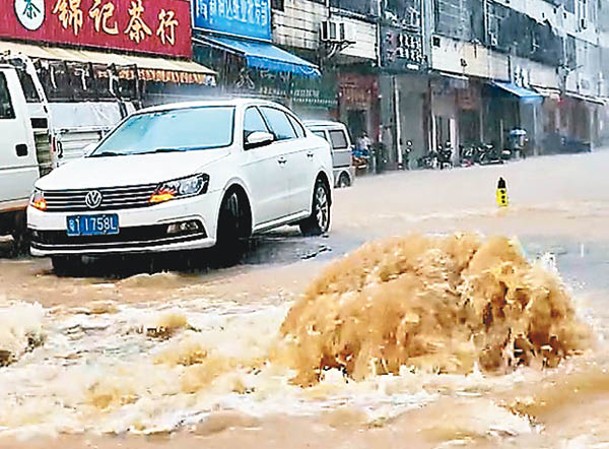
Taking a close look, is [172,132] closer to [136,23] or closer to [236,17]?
[136,23]

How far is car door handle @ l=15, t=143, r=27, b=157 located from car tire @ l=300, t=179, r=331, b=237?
2.81 metres

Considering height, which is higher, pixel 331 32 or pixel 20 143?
pixel 331 32

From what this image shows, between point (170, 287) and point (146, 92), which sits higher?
point (146, 92)

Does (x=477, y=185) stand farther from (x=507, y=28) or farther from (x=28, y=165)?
(x=507, y=28)

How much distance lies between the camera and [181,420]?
4.49m

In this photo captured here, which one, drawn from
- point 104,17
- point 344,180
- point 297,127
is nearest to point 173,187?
point 297,127

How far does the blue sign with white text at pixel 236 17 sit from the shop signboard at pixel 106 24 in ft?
2.66

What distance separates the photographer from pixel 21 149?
10641mm

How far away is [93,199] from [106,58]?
1204 centimetres

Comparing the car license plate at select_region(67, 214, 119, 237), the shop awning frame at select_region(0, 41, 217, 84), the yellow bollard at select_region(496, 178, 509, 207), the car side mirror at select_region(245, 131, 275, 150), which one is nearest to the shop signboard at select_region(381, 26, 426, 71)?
the shop awning frame at select_region(0, 41, 217, 84)

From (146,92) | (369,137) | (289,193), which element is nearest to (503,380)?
(289,193)

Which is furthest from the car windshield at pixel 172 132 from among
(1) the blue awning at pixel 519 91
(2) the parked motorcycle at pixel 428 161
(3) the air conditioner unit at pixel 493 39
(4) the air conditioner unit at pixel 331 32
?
(1) the blue awning at pixel 519 91

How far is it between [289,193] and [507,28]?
137 ft

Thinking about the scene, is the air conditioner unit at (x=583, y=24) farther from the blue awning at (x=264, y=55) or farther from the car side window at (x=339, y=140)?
the car side window at (x=339, y=140)
